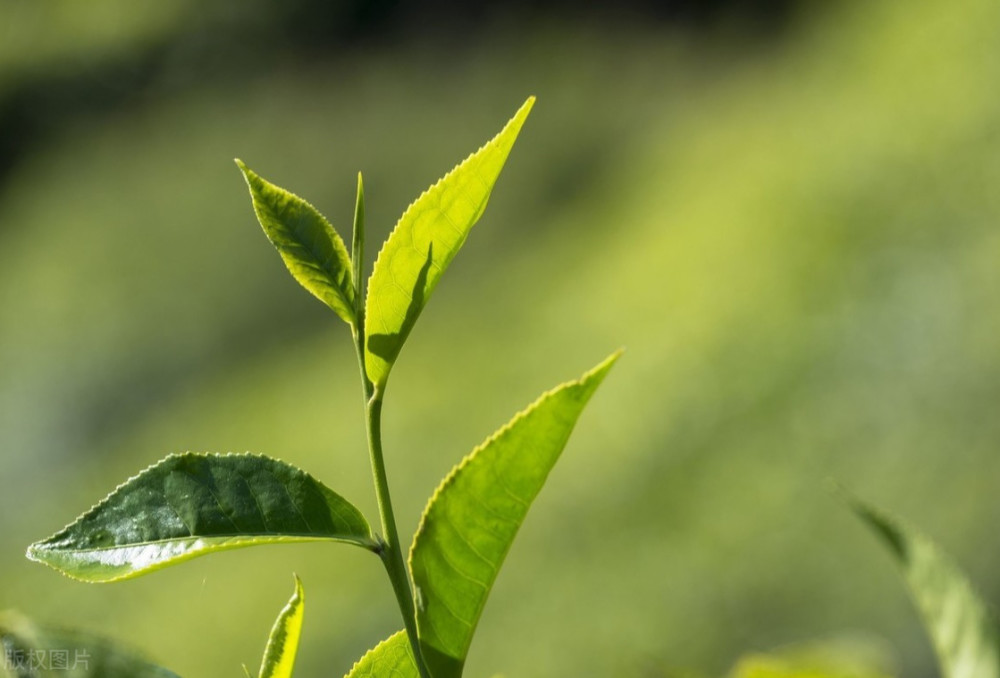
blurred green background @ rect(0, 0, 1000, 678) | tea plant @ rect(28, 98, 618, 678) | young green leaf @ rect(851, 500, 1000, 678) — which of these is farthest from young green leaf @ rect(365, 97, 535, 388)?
blurred green background @ rect(0, 0, 1000, 678)

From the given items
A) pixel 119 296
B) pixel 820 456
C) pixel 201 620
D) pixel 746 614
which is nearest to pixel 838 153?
pixel 820 456

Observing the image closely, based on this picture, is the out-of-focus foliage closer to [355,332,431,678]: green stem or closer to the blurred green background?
[355,332,431,678]: green stem

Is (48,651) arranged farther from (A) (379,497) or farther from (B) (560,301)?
(B) (560,301)

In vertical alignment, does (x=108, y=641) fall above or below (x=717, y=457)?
above

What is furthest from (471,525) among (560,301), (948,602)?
(560,301)

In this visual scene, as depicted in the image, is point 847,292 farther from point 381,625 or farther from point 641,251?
point 381,625

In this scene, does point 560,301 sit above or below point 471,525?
below
